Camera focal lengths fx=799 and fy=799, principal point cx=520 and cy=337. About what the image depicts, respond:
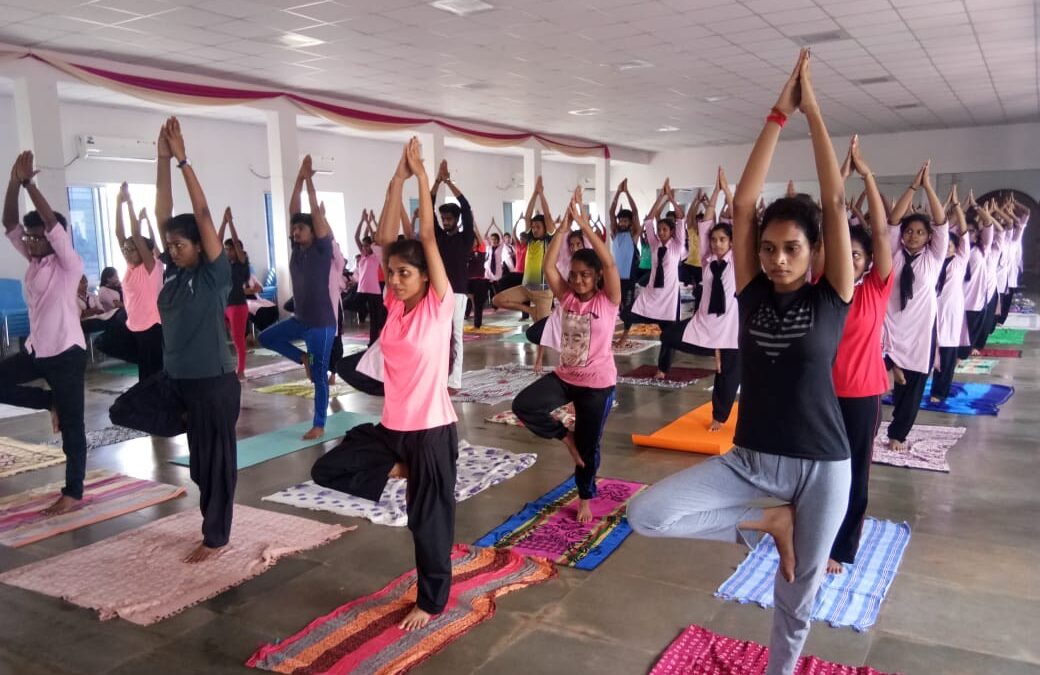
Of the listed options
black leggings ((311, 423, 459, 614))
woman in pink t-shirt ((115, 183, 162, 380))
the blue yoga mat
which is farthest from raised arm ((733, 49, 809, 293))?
the blue yoga mat

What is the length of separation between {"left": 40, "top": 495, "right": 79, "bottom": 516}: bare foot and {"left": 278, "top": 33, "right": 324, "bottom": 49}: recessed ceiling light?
16.8ft

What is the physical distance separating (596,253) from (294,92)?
809cm

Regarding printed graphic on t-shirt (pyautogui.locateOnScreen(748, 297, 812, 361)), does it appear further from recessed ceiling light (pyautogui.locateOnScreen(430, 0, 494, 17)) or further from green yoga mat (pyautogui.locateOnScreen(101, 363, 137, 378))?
green yoga mat (pyautogui.locateOnScreen(101, 363, 137, 378))

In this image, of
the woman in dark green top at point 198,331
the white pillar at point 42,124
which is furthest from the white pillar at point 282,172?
the woman in dark green top at point 198,331

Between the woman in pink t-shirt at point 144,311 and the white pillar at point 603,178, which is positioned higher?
the white pillar at point 603,178

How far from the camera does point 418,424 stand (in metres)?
2.80

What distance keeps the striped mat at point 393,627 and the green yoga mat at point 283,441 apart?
184 cm

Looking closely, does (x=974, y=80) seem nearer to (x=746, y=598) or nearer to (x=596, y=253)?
(x=596, y=253)

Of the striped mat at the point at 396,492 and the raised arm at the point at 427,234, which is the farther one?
the striped mat at the point at 396,492

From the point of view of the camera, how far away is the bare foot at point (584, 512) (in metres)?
3.91

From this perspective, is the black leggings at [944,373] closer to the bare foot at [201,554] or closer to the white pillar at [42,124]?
the bare foot at [201,554]

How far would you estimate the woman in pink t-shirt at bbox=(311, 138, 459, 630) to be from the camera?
2.81m

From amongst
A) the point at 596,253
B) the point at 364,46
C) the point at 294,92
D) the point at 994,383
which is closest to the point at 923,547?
the point at 596,253

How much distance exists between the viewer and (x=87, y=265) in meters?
11.5
